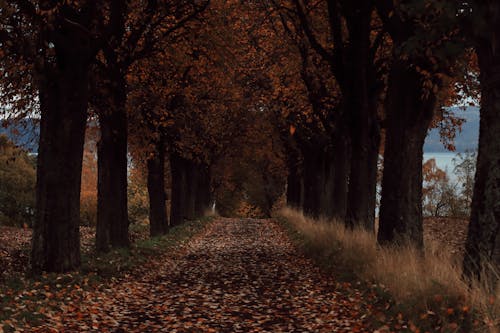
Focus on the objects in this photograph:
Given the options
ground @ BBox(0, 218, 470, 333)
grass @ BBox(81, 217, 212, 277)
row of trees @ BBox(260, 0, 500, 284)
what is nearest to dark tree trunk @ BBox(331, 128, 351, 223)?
row of trees @ BBox(260, 0, 500, 284)

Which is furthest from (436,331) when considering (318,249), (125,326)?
(318,249)

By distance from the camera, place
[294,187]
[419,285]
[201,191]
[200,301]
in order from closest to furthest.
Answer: [419,285] → [200,301] → [201,191] → [294,187]

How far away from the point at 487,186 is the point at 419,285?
1822 millimetres

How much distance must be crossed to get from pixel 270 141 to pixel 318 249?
2092 centimetres

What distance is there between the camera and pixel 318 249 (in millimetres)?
18781

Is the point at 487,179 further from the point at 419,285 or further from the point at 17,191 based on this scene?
the point at 17,191

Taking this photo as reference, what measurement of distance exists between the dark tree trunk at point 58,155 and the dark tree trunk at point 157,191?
456 inches

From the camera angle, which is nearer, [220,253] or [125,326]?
[125,326]

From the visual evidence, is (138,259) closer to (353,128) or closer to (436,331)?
(353,128)

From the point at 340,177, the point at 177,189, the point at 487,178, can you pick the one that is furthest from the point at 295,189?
the point at 487,178

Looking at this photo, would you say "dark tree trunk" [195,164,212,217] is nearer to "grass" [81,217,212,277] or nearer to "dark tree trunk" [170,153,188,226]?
"dark tree trunk" [170,153,188,226]

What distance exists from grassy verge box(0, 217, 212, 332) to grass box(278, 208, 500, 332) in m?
5.42

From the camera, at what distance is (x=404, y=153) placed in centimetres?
1362

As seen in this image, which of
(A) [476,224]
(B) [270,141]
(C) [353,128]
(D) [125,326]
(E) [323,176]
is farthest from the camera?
(B) [270,141]
